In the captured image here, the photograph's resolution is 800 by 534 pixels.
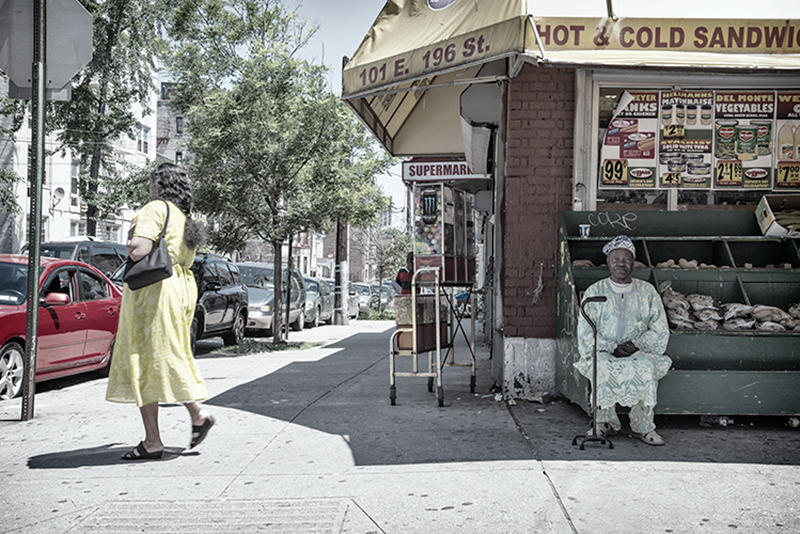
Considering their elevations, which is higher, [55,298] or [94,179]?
[94,179]

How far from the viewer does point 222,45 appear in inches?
553

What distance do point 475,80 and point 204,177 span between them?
7657 millimetres

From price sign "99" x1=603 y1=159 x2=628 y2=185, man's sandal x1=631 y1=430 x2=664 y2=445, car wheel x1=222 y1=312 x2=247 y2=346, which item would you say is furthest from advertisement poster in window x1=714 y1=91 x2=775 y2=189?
car wheel x1=222 y1=312 x2=247 y2=346

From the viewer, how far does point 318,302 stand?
22688mm

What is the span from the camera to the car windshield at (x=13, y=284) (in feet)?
24.8

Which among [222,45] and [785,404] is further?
[222,45]

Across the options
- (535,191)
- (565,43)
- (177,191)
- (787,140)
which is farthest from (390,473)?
(787,140)

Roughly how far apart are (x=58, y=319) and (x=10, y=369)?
843 mm

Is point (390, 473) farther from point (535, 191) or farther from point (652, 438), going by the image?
point (535, 191)

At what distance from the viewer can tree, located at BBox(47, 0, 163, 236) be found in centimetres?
2295

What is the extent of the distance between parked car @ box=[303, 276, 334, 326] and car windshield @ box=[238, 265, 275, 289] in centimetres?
366

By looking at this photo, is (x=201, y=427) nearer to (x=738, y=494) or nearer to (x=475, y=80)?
(x=738, y=494)

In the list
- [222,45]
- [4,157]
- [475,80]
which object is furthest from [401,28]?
[4,157]

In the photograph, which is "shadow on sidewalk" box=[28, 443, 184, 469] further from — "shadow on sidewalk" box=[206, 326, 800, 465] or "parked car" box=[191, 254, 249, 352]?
"parked car" box=[191, 254, 249, 352]
